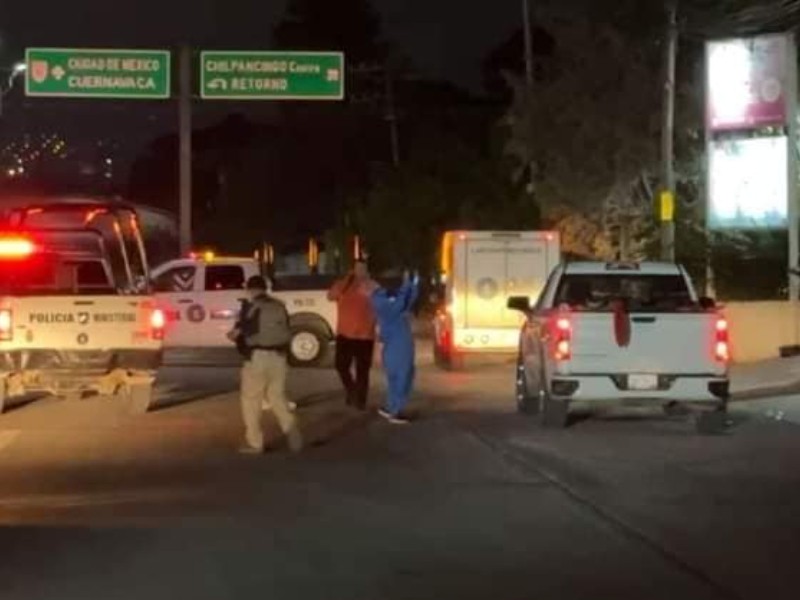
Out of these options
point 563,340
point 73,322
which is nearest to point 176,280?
point 73,322

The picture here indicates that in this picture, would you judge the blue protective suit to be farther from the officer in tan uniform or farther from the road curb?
the road curb

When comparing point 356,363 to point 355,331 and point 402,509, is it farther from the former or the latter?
point 402,509

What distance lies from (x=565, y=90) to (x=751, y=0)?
30.8ft

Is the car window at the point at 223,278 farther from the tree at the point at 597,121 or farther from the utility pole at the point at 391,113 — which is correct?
the utility pole at the point at 391,113

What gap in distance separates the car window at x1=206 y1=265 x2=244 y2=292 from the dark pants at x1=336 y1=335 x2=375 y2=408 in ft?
31.3

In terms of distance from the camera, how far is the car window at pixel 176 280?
31.6m

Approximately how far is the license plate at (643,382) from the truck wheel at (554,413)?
0.84 meters

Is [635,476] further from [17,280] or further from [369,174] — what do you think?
[369,174]

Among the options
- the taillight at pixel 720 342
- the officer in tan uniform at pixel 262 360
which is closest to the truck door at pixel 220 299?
the taillight at pixel 720 342

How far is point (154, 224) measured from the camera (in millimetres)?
61812

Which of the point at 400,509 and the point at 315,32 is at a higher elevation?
the point at 315,32

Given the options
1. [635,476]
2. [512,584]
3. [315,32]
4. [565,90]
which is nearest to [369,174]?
[315,32]

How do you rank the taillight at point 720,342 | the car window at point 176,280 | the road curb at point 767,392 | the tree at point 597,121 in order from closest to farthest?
the taillight at point 720,342
the road curb at point 767,392
the car window at point 176,280
the tree at point 597,121

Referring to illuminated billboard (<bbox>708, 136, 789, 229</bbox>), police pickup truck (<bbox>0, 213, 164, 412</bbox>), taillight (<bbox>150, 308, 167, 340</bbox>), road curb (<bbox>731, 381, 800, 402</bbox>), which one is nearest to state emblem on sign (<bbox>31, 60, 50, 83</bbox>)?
illuminated billboard (<bbox>708, 136, 789, 229</bbox>)
